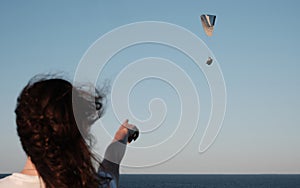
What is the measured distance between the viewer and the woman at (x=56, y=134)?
225cm

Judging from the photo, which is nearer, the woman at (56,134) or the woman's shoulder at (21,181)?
the woman at (56,134)

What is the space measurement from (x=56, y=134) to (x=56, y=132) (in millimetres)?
10

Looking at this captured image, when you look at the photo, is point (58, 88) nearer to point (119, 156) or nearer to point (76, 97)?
point (76, 97)

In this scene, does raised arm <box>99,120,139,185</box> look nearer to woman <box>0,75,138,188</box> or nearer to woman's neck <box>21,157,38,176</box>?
woman <box>0,75,138,188</box>

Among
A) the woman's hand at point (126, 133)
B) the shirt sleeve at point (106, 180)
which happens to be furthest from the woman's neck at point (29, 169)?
the woman's hand at point (126, 133)

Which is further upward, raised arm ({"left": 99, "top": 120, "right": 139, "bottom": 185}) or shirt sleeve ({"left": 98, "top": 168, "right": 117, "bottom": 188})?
raised arm ({"left": 99, "top": 120, "right": 139, "bottom": 185})

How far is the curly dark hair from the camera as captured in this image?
2.24 m

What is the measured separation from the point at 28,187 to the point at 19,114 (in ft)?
1.08

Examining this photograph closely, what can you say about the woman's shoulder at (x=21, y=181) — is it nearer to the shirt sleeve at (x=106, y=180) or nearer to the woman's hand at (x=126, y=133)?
the shirt sleeve at (x=106, y=180)

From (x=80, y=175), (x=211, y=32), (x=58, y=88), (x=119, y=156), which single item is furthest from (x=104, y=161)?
(x=211, y=32)

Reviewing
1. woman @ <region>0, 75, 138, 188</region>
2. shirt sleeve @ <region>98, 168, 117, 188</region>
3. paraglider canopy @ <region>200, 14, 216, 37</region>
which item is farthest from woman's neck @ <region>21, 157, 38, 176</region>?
paraglider canopy @ <region>200, 14, 216, 37</region>

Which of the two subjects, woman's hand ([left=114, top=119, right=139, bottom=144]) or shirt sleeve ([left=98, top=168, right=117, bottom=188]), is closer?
shirt sleeve ([left=98, top=168, right=117, bottom=188])

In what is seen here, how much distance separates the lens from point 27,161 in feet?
7.72

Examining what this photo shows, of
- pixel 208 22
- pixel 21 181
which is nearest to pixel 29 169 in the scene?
pixel 21 181
